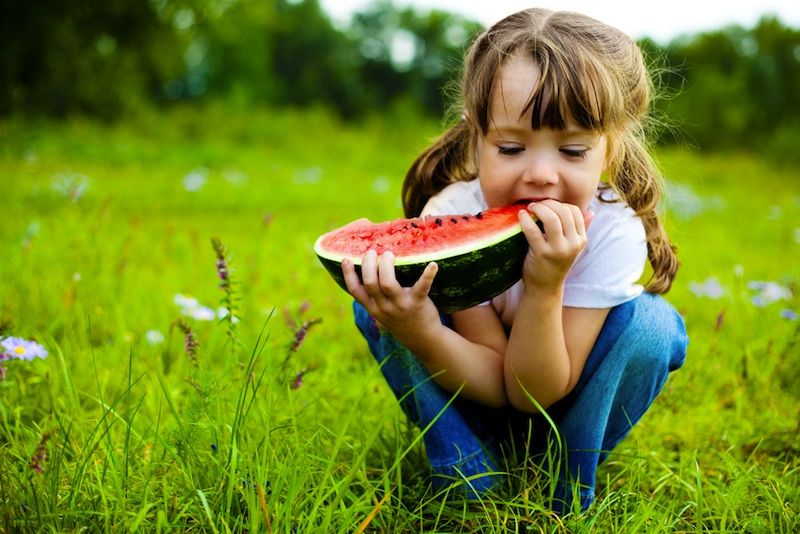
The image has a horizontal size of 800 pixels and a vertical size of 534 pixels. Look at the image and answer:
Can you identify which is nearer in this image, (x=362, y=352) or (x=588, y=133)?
(x=588, y=133)

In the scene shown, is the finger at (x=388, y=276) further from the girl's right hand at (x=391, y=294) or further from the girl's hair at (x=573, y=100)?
the girl's hair at (x=573, y=100)

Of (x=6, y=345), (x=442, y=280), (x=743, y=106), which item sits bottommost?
(x=743, y=106)

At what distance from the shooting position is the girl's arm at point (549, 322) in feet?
5.54

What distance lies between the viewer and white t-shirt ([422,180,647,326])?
1916 millimetres

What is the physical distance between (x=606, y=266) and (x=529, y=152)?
396 mm

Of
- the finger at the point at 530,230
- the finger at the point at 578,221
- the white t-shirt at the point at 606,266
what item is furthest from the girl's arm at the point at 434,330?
the finger at the point at 578,221

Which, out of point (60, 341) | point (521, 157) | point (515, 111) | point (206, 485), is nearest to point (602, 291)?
point (521, 157)

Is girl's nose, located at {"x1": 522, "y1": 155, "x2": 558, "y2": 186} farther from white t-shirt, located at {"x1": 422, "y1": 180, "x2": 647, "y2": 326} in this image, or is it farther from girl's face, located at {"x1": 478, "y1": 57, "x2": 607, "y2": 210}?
white t-shirt, located at {"x1": 422, "y1": 180, "x2": 647, "y2": 326}

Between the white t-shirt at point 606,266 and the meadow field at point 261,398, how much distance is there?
Result: 0.46 metres

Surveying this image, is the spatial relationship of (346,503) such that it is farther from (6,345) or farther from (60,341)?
(60,341)

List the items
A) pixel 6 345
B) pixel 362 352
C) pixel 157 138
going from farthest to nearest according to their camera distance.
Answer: pixel 157 138 < pixel 362 352 < pixel 6 345

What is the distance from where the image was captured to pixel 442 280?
176cm

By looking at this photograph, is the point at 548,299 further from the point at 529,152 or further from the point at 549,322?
the point at 529,152

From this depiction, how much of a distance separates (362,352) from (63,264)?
1752 millimetres
